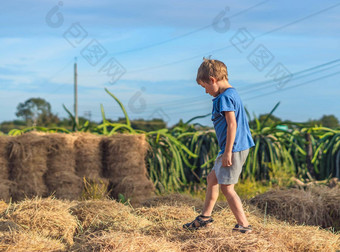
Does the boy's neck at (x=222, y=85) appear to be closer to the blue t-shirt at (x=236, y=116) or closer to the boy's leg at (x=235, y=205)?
the blue t-shirt at (x=236, y=116)

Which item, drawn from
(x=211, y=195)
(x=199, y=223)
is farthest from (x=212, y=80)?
(x=199, y=223)

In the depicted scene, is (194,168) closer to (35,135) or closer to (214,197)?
(35,135)

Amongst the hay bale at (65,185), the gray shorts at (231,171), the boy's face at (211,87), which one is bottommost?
the hay bale at (65,185)

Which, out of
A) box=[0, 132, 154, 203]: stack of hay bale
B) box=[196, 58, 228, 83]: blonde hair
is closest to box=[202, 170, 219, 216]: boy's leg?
box=[196, 58, 228, 83]: blonde hair

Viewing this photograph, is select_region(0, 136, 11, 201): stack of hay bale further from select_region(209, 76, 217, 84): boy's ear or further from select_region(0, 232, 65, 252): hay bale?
select_region(209, 76, 217, 84): boy's ear

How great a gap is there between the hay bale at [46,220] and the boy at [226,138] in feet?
3.62

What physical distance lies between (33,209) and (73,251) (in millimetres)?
1247

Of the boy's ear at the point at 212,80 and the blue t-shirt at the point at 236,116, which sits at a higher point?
the boy's ear at the point at 212,80

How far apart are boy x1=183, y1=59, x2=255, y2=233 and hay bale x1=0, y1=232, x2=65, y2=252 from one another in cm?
111

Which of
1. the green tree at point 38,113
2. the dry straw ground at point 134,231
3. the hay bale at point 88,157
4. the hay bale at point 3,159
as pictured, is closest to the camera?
the dry straw ground at point 134,231

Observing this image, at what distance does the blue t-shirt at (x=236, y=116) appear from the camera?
3703 mm

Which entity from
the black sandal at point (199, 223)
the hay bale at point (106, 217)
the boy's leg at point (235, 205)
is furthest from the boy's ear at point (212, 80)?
the hay bale at point (106, 217)

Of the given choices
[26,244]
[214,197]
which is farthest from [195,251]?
[26,244]

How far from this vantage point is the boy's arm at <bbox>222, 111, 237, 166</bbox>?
3.63 meters
